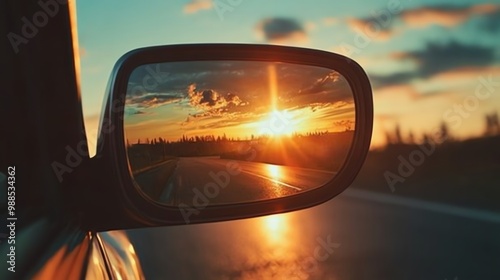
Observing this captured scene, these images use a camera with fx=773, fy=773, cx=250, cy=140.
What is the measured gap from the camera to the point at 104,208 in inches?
78.3

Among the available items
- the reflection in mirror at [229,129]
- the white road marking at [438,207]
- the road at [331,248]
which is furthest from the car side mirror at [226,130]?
the white road marking at [438,207]

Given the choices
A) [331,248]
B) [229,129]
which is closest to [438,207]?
[331,248]

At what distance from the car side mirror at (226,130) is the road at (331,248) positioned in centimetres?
392

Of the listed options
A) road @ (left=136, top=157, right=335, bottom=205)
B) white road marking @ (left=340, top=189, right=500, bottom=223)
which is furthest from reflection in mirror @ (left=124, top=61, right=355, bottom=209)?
white road marking @ (left=340, top=189, right=500, bottom=223)

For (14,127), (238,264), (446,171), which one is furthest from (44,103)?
(446,171)

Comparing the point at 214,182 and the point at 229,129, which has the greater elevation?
the point at 229,129

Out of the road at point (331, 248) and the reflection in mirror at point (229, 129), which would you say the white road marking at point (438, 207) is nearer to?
the road at point (331, 248)

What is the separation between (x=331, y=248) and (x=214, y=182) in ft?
21.7

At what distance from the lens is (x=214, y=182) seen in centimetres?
253

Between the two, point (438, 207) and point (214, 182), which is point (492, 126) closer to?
point (438, 207)

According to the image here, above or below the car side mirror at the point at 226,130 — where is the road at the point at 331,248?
below

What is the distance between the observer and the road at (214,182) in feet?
7.80

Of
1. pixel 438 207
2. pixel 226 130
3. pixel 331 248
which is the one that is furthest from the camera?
pixel 438 207

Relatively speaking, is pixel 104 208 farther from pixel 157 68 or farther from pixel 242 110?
pixel 242 110
